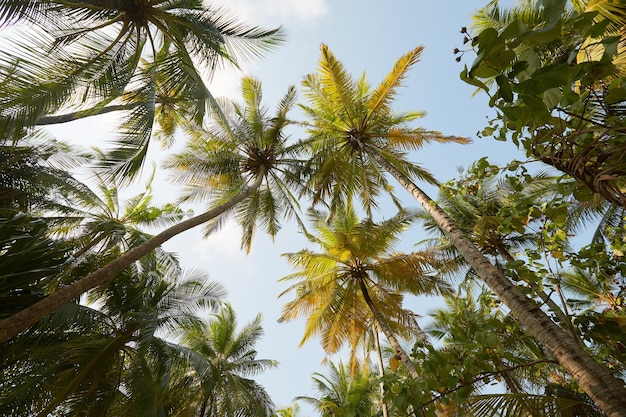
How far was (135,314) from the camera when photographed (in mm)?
7914

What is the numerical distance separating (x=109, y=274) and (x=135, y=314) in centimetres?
400

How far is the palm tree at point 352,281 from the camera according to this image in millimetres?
10586

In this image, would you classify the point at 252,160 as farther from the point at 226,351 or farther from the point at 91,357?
the point at 226,351

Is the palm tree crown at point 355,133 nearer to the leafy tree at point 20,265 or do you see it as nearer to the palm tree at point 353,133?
the palm tree at point 353,133

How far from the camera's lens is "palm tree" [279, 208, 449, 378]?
10586 millimetres

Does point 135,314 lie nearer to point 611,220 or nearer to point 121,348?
point 121,348

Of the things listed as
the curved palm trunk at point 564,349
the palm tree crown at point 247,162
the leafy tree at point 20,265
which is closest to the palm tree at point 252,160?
the palm tree crown at point 247,162

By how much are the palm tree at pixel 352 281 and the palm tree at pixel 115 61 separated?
542cm

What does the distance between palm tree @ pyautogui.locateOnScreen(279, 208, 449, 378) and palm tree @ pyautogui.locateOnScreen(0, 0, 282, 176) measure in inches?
213

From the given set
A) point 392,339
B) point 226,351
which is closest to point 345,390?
point 226,351

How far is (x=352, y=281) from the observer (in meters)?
11.4

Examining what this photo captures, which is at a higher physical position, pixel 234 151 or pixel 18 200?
pixel 234 151

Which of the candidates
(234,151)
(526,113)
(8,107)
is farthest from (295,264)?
(526,113)

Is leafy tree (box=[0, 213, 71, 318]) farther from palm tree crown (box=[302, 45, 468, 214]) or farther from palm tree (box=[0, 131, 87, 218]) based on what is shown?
palm tree crown (box=[302, 45, 468, 214])
